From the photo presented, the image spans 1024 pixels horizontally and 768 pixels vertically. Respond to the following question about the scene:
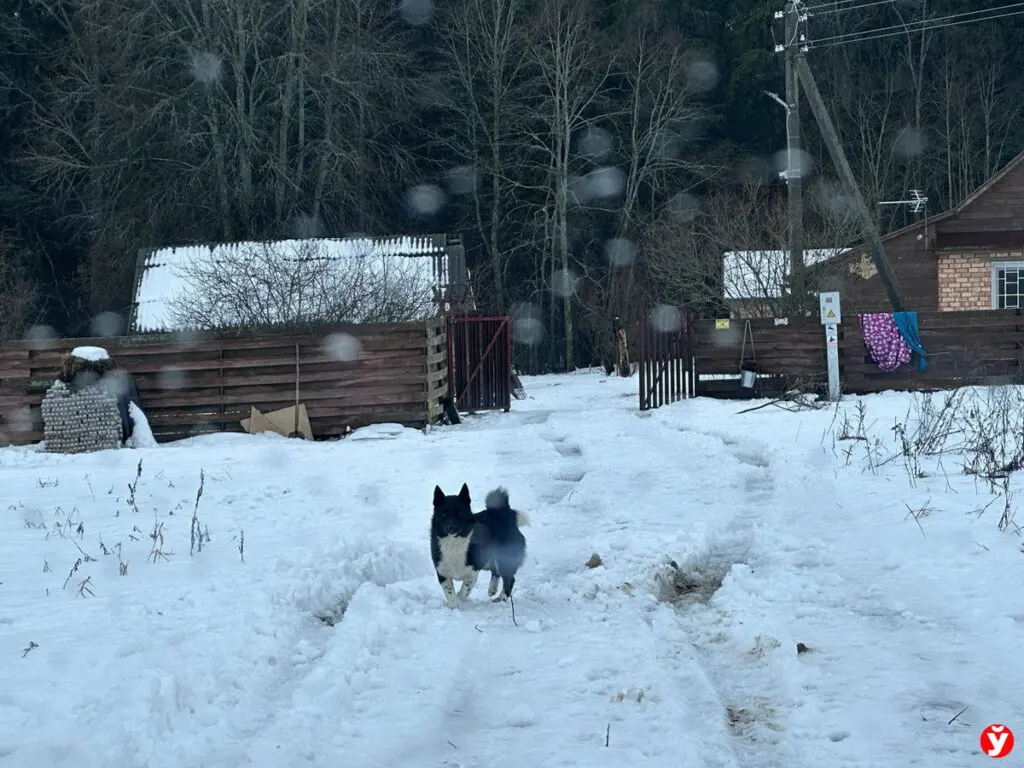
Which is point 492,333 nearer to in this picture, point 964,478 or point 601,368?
point 964,478

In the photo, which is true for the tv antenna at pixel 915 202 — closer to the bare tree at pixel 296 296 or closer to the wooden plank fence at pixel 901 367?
the wooden plank fence at pixel 901 367

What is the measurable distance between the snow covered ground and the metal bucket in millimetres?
10106

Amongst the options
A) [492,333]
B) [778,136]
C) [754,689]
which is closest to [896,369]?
[492,333]

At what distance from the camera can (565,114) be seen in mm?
42719

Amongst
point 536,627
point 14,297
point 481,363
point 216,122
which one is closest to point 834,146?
point 481,363

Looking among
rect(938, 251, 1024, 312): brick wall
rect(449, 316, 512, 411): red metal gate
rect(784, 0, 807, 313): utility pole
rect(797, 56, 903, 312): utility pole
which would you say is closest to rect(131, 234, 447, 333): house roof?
rect(449, 316, 512, 411): red metal gate

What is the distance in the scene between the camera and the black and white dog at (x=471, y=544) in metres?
7.15

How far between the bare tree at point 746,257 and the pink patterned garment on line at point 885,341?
3013 millimetres

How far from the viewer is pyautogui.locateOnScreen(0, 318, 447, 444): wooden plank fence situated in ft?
56.8

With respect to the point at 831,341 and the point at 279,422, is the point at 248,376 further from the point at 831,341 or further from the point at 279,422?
the point at 831,341

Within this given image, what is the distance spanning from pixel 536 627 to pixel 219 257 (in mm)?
25219

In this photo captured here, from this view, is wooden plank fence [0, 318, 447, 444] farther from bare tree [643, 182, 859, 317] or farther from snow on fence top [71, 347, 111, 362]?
bare tree [643, 182, 859, 317]

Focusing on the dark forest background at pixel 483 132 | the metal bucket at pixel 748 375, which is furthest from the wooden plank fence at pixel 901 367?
the dark forest background at pixel 483 132

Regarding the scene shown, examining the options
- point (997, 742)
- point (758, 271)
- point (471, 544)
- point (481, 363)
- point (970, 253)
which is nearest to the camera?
point (997, 742)
